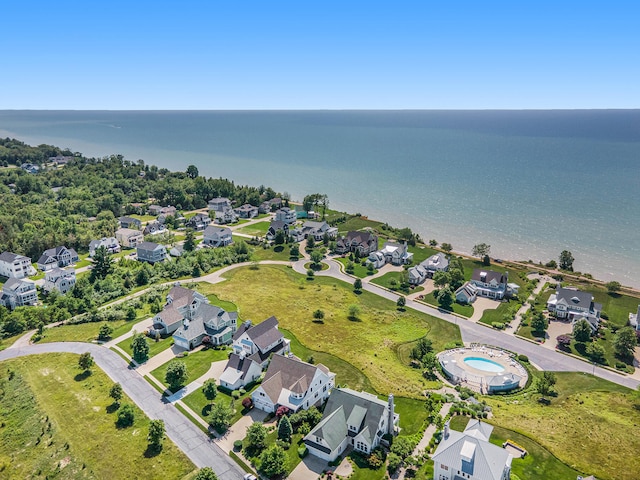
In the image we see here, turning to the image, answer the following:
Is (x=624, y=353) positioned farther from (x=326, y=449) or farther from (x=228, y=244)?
(x=228, y=244)

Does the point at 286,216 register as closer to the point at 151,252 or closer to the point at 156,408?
the point at 151,252

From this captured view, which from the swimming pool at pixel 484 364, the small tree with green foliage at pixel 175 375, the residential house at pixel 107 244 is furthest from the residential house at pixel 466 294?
the residential house at pixel 107 244

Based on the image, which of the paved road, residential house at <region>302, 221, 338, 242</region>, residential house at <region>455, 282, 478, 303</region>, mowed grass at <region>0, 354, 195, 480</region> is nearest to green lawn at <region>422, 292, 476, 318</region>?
residential house at <region>455, 282, 478, 303</region>

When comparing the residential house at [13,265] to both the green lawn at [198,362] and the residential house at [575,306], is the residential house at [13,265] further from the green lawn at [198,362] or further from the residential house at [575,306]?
the residential house at [575,306]

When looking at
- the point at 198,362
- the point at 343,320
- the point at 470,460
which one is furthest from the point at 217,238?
the point at 470,460

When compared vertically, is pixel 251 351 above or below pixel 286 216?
below

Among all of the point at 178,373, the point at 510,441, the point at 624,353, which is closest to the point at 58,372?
the point at 178,373
